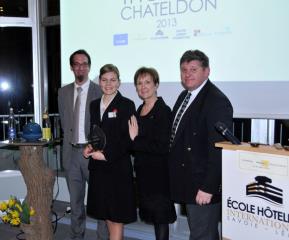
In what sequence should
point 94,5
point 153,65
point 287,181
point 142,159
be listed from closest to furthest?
point 287,181 < point 142,159 < point 153,65 < point 94,5

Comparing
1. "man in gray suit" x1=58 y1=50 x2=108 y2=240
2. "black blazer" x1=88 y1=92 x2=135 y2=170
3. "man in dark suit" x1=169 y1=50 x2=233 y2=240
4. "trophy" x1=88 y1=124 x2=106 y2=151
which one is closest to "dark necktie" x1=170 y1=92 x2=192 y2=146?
"man in dark suit" x1=169 y1=50 x2=233 y2=240

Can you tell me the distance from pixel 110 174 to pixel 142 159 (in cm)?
29

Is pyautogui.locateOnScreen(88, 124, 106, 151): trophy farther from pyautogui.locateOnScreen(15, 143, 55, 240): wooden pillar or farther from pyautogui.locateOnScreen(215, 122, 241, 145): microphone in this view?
pyautogui.locateOnScreen(215, 122, 241, 145): microphone

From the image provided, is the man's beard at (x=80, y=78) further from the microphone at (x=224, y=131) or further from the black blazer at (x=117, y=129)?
the microphone at (x=224, y=131)

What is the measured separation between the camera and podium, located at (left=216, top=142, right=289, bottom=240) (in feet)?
6.25

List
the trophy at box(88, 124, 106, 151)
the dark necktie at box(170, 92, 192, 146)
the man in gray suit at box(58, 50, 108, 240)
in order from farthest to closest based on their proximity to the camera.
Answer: the man in gray suit at box(58, 50, 108, 240), the trophy at box(88, 124, 106, 151), the dark necktie at box(170, 92, 192, 146)

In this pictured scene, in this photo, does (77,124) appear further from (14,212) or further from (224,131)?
(224,131)

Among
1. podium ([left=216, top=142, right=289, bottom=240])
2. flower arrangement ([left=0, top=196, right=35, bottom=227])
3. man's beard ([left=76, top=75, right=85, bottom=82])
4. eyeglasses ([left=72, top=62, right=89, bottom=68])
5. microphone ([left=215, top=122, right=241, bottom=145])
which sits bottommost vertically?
flower arrangement ([left=0, top=196, right=35, bottom=227])

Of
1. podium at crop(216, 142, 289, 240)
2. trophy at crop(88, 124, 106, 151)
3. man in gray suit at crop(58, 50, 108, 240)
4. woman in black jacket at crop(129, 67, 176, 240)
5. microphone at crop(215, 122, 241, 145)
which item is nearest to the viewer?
podium at crop(216, 142, 289, 240)

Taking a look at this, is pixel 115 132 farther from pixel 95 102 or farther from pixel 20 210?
pixel 20 210

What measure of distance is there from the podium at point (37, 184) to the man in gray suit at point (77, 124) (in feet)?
0.77

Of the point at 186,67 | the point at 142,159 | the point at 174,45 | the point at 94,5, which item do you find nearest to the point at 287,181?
the point at 186,67

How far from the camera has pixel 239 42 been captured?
301cm

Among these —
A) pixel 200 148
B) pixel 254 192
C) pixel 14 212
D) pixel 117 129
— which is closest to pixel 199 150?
pixel 200 148
